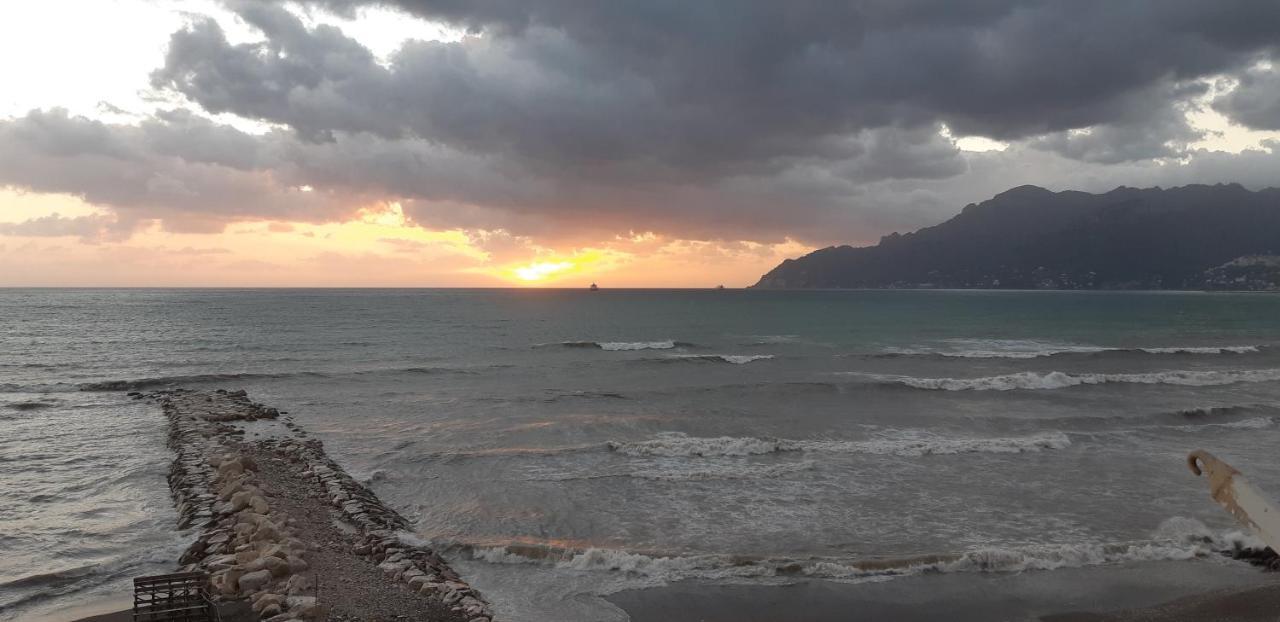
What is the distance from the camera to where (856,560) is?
44.2 ft

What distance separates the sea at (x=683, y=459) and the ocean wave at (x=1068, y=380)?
0.97ft

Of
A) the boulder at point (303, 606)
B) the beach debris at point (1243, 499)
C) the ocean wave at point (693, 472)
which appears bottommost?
the ocean wave at point (693, 472)

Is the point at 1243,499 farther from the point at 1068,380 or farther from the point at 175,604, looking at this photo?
the point at 1068,380

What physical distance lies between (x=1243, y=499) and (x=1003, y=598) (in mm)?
8786

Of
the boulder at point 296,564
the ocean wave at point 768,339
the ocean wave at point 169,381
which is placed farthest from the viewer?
the ocean wave at point 768,339

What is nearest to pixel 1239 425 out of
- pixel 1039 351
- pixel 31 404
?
pixel 1039 351

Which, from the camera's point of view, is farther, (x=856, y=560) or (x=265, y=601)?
(x=856, y=560)

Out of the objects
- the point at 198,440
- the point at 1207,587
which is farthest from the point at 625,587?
the point at 198,440

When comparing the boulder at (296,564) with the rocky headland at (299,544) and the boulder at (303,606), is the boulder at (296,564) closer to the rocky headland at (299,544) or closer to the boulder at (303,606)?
the rocky headland at (299,544)

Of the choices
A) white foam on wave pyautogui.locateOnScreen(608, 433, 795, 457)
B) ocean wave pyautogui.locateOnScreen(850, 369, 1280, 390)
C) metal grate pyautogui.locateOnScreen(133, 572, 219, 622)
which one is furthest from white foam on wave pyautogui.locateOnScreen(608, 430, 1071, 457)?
metal grate pyautogui.locateOnScreen(133, 572, 219, 622)

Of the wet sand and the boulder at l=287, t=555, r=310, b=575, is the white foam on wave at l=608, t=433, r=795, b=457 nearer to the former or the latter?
the wet sand

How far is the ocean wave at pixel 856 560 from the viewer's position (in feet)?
42.8

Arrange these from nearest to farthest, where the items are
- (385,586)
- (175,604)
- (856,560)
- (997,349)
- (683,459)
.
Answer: (175,604)
(385,586)
(856,560)
(683,459)
(997,349)

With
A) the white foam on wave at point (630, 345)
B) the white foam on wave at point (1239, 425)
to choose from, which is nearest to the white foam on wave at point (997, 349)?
the white foam on wave at point (630, 345)
